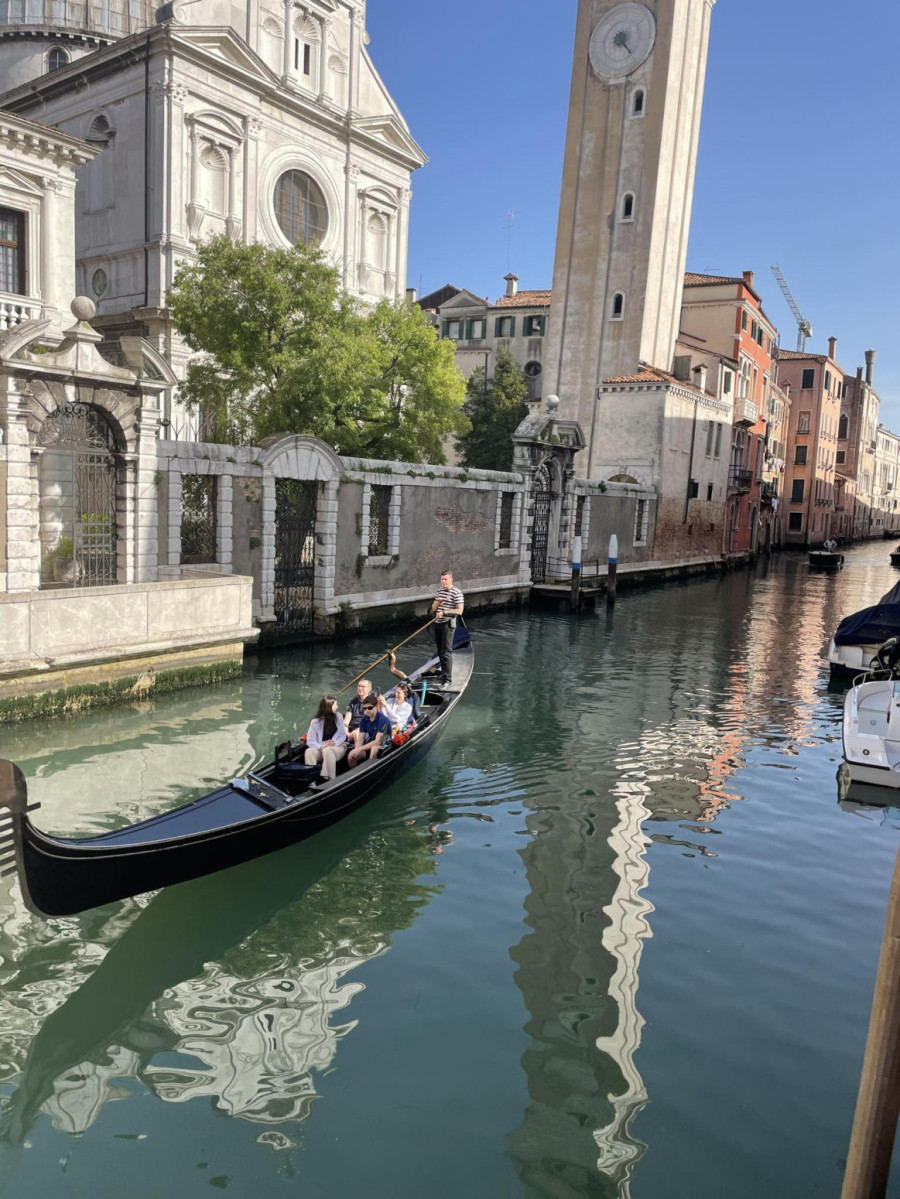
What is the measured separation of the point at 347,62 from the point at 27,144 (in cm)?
1456

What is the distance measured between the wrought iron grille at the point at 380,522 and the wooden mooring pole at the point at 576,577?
6.35 metres

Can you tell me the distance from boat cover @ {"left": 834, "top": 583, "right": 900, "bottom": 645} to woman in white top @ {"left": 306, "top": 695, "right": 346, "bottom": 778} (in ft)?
31.7

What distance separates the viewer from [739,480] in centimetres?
3991

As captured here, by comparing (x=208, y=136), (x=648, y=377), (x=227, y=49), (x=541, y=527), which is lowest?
(x=541, y=527)

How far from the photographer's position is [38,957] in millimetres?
5688

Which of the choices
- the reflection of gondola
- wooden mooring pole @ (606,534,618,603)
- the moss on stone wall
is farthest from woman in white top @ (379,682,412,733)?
wooden mooring pole @ (606,534,618,603)

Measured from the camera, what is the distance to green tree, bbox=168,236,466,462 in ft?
58.9

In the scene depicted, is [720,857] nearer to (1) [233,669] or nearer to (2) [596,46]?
(1) [233,669]

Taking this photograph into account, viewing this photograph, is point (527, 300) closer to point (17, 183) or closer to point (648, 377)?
point (648, 377)

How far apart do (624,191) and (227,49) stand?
15.6 metres

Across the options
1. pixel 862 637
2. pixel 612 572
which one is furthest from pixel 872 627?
pixel 612 572

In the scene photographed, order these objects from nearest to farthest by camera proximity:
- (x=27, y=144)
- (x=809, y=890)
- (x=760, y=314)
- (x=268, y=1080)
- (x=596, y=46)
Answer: (x=268, y=1080) → (x=809, y=890) → (x=27, y=144) → (x=596, y=46) → (x=760, y=314)

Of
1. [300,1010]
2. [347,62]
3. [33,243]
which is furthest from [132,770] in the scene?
[347,62]

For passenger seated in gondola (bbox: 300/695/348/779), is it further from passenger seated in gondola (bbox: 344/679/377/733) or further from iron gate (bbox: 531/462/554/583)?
iron gate (bbox: 531/462/554/583)
